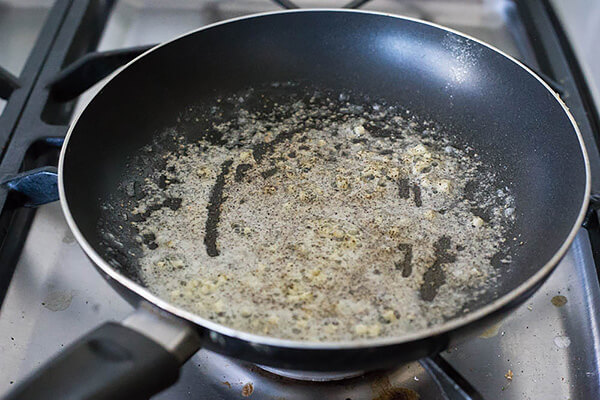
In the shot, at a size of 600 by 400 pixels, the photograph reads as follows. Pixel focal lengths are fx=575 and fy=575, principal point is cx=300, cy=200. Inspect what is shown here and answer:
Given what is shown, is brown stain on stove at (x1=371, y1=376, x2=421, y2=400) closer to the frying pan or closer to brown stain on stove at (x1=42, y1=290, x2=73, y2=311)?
the frying pan

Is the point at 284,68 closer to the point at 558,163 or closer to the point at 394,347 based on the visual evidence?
the point at 558,163

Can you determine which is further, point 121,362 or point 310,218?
point 310,218

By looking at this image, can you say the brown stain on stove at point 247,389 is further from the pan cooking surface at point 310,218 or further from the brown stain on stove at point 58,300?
the brown stain on stove at point 58,300

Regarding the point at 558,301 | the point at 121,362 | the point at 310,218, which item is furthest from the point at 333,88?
the point at 121,362

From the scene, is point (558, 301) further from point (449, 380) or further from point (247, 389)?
point (247, 389)

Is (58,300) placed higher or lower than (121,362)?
lower
